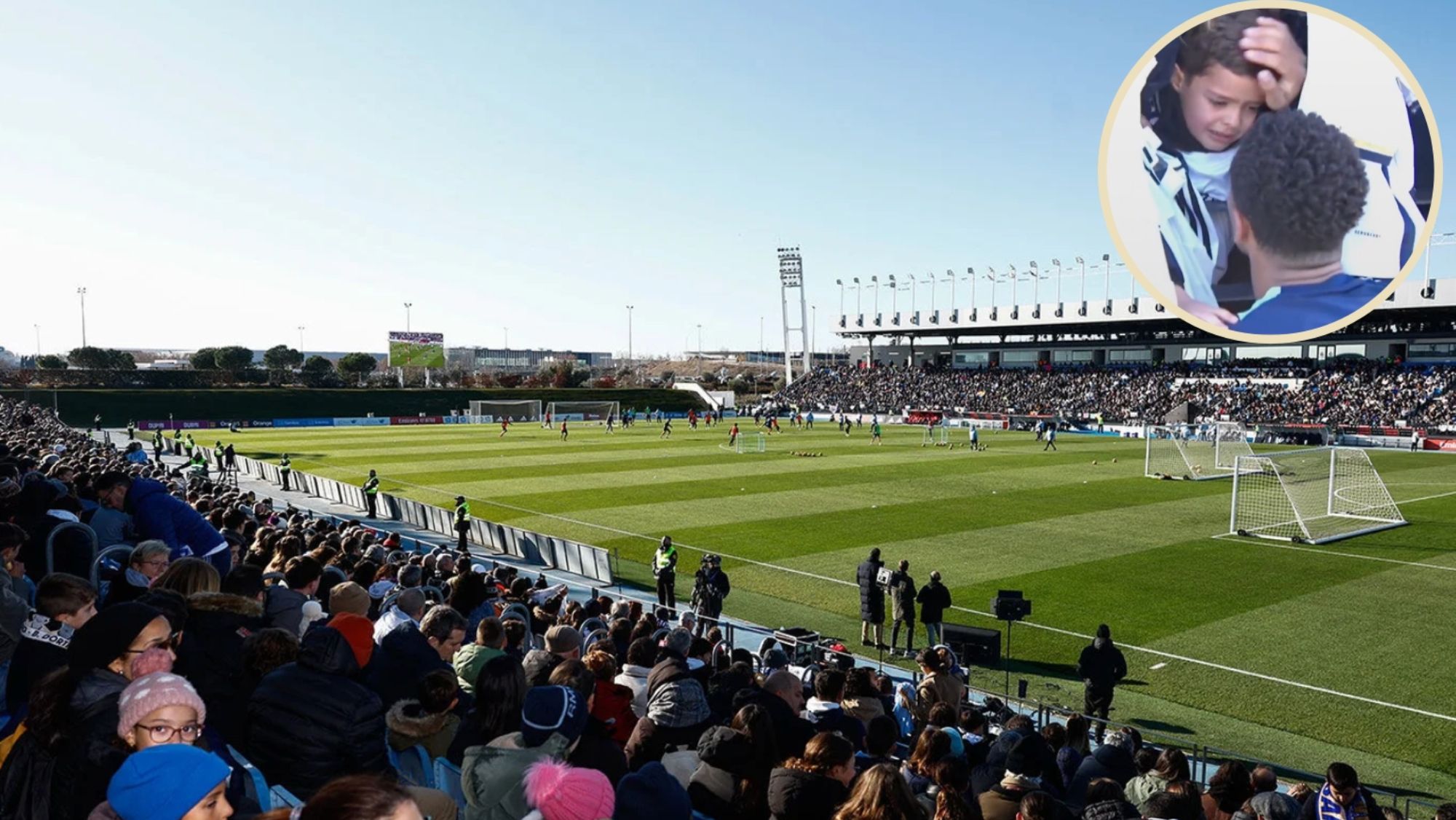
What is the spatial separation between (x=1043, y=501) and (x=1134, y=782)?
79.5 ft

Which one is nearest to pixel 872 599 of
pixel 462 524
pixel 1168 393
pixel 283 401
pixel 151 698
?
pixel 462 524

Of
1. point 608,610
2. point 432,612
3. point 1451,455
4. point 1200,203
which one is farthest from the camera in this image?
point 1451,455

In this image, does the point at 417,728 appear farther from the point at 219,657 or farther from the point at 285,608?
the point at 285,608

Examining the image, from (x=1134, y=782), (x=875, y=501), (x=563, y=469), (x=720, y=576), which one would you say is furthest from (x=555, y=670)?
(x=563, y=469)

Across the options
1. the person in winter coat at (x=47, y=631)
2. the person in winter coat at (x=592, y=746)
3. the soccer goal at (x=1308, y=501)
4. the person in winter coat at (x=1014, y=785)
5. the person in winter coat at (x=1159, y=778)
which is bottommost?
the soccer goal at (x=1308, y=501)

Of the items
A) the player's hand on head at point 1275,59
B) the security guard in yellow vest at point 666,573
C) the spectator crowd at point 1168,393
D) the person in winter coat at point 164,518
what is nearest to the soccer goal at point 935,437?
the spectator crowd at point 1168,393

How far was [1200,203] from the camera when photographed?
1672 inches

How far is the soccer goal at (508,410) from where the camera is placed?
259 ft

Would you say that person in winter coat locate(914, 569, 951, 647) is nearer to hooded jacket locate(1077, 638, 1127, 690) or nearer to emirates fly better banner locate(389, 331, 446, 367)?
hooded jacket locate(1077, 638, 1127, 690)

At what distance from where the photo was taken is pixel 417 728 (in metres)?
4.60

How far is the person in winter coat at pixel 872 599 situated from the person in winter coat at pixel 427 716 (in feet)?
34.6

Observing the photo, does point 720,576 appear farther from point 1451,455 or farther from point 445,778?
point 1451,455

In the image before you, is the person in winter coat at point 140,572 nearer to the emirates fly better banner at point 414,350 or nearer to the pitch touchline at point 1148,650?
the pitch touchline at point 1148,650

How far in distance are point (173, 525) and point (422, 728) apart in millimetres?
4839
